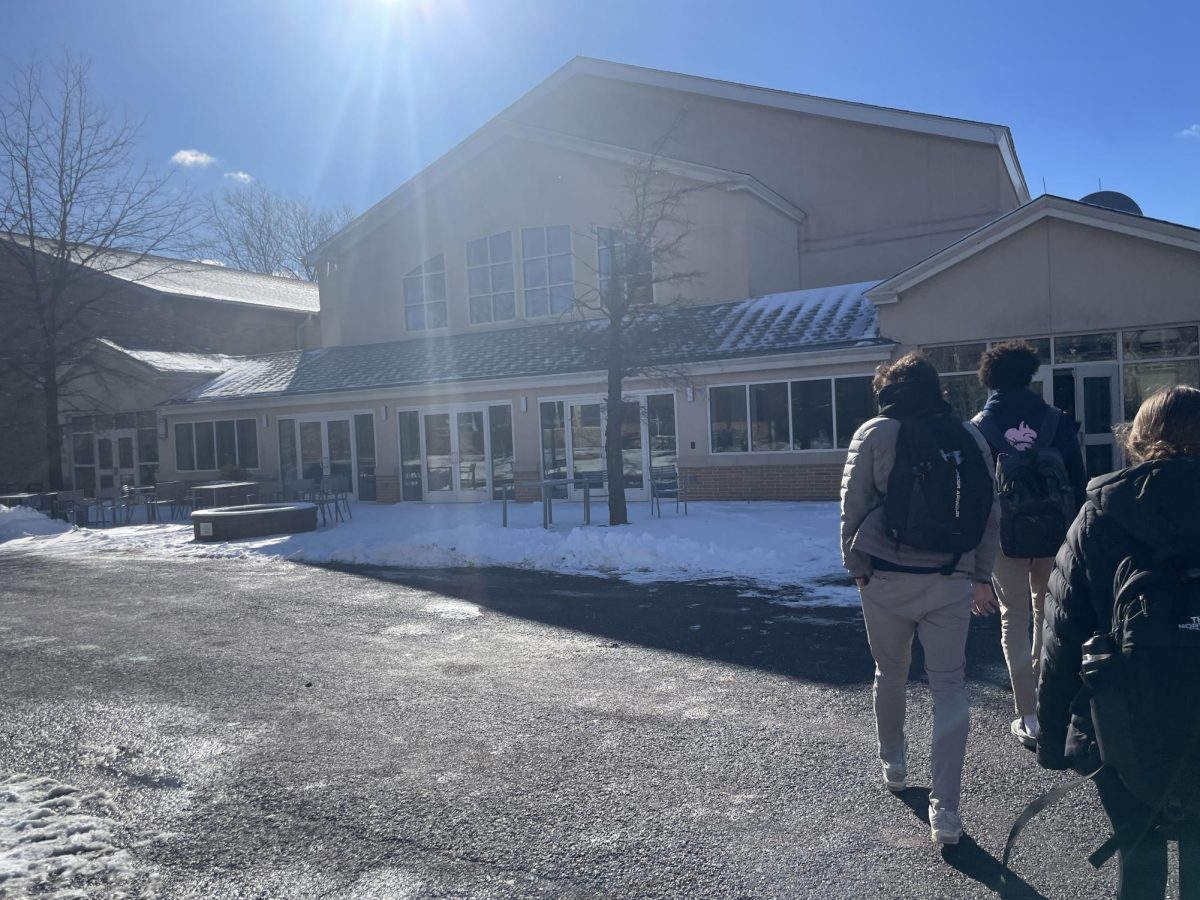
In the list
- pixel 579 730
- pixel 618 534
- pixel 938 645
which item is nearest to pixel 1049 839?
pixel 938 645

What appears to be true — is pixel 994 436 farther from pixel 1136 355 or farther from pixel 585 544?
pixel 1136 355

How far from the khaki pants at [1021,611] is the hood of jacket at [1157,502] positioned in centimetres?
244

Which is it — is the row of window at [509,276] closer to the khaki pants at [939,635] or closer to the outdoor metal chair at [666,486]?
the outdoor metal chair at [666,486]

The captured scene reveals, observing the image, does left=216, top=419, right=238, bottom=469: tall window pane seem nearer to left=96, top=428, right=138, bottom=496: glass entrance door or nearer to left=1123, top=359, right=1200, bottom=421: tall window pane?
left=96, top=428, right=138, bottom=496: glass entrance door

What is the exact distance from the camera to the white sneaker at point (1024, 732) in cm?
482

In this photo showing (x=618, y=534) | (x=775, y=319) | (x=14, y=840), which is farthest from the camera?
(x=775, y=319)

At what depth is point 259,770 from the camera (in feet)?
16.3

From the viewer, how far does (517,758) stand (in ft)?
16.4

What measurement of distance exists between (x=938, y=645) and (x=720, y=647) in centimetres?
363

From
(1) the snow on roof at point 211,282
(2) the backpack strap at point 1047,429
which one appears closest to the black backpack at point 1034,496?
(2) the backpack strap at point 1047,429

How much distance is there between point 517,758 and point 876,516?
238cm

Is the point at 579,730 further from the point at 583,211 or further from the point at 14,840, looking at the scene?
the point at 583,211

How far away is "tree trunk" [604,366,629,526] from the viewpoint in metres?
15.1

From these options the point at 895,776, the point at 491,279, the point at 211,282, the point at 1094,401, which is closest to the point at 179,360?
the point at 211,282
